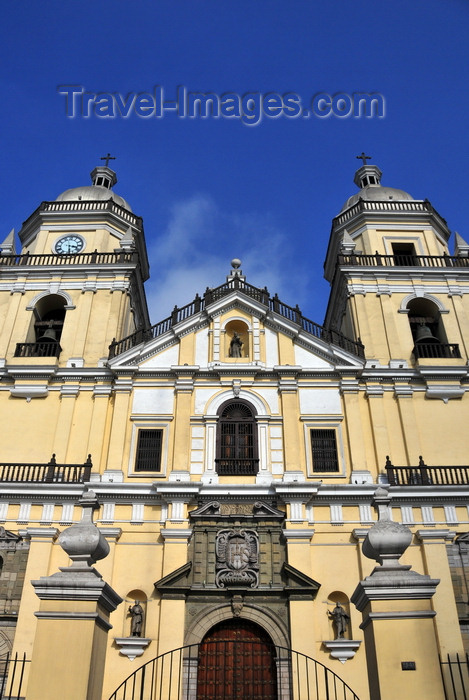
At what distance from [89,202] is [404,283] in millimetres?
13211

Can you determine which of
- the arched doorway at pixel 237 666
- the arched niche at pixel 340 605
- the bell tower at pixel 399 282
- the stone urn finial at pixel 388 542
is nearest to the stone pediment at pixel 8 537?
the arched doorway at pixel 237 666

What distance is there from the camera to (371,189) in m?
27.6

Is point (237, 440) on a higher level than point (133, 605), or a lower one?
higher

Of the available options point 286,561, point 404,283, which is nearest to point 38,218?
point 404,283

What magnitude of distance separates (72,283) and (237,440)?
8.98 meters

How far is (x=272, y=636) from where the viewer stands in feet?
52.4

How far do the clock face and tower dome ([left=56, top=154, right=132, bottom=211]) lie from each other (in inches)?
82.0

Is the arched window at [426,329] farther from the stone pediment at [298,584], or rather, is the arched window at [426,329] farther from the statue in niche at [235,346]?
the stone pediment at [298,584]

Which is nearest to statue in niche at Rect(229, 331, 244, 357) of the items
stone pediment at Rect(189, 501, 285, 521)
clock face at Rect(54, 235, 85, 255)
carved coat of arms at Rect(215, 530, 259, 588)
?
stone pediment at Rect(189, 501, 285, 521)

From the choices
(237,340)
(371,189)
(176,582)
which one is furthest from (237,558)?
(371,189)

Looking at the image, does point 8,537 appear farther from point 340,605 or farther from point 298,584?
point 340,605

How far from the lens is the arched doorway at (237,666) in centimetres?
1537

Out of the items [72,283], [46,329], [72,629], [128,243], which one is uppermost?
[128,243]

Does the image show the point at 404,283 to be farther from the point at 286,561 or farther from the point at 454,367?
the point at 286,561
